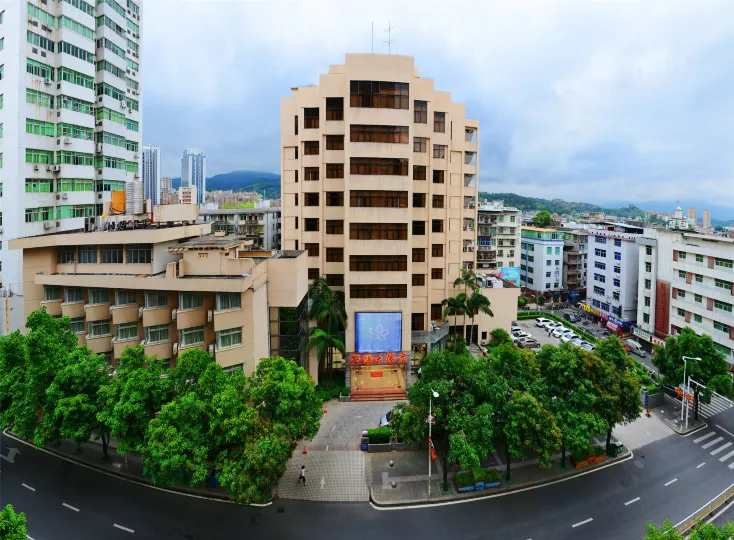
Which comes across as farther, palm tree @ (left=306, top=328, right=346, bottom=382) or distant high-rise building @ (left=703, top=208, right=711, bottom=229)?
distant high-rise building @ (left=703, top=208, right=711, bottom=229)

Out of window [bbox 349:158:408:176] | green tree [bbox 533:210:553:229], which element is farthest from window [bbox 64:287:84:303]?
green tree [bbox 533:210:553:229]

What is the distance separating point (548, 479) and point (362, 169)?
24.8 meters

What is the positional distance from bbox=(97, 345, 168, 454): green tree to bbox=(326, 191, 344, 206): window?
21.2 m

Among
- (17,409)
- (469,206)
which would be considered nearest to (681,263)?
(469,206)

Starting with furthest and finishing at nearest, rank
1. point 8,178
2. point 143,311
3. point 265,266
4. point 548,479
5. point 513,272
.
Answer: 1. point 513,272
2. point 8,178
3. point 265,266
4. point 143,311
5. point 548,479

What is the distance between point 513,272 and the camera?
65.8 meters

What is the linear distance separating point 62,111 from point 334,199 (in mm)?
24602

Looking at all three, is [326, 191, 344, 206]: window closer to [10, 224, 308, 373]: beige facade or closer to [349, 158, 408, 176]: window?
[349, 158, 408, 176]: window

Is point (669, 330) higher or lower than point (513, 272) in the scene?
lower

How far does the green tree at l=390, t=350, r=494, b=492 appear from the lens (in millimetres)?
21250

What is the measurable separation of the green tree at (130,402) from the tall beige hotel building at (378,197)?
57.1 ft

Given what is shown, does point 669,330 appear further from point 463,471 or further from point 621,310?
point 463,471

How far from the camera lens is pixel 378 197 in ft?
117

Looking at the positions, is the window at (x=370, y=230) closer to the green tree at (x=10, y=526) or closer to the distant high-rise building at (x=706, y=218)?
the green tree at (x=10, y=526)
